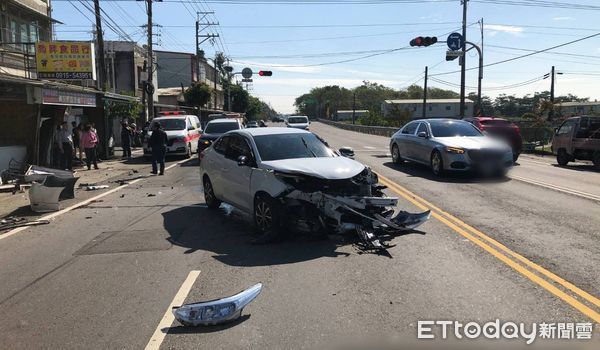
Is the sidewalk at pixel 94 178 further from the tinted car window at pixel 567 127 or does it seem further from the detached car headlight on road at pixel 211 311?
the tinted car window at pixel 567 127

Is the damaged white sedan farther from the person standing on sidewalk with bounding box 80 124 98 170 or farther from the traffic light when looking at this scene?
the traffic light

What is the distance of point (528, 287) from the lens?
214 inches

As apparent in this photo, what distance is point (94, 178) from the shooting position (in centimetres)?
1648

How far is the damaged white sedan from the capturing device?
7.27 m

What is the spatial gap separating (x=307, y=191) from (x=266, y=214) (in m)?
0.78

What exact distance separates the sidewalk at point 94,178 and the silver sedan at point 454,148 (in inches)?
349

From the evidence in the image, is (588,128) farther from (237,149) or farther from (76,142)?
(76,142)

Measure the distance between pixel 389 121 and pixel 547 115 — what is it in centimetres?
1961

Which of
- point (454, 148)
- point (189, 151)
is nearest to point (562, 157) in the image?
point (454, 148)

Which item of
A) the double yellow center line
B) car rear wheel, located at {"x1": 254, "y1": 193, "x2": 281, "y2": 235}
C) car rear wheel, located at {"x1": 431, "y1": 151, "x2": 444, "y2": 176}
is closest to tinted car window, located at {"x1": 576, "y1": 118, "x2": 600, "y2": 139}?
car rear wheel, located at {"x1": 431, "y1": 151, "x2": 444, "y2": 176}

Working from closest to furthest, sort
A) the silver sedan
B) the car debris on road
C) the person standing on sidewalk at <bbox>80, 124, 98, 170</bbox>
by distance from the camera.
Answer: the car debris on road → the silver sedan → the person standing on sidewalk at <bbox>80, 124, 98, 170</bbox>

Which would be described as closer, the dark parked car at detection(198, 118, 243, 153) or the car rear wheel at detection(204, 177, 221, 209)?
the car rear wheel at detection(204, 177, 221, 209)

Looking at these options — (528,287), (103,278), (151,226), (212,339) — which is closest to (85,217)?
(151,226)

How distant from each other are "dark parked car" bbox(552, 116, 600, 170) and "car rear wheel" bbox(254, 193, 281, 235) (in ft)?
48.3
